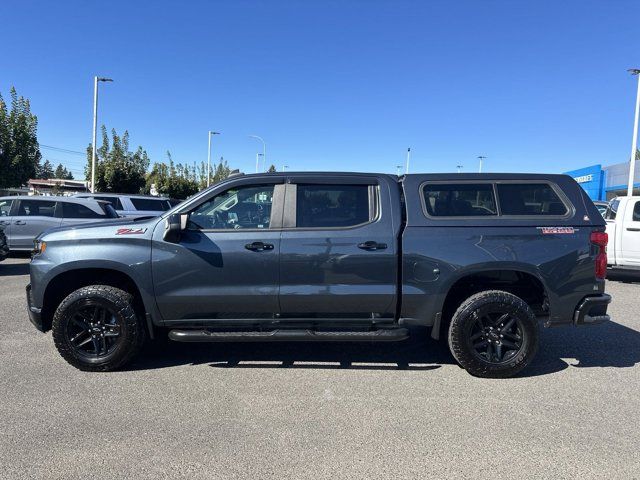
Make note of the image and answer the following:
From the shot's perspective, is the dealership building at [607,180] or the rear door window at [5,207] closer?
the rear door window at [5,207]

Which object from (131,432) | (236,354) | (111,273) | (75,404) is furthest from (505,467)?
(111,273)

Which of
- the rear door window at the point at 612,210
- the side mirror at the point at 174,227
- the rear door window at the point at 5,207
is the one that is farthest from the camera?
the rear door window at the point at 5,207

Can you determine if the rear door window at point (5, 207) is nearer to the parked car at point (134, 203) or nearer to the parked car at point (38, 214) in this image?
the parked car at point (38, 214)

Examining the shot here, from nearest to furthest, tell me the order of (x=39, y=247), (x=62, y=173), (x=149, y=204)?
(x=39, y=247), (x=149, y=204), (x=62, y=173)

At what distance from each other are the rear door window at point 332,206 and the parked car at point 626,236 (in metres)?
7.62

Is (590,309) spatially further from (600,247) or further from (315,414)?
(315,414)

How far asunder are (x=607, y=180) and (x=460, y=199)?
39404 millimetres

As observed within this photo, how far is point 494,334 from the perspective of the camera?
169 inches

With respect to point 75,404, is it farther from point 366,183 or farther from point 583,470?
point 583,470

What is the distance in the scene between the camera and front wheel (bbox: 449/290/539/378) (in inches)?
167

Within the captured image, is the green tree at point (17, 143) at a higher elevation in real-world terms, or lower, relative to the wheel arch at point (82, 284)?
higher

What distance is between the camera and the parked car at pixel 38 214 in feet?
36.4

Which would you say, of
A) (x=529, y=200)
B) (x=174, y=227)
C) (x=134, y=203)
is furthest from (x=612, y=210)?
(x=134, y=203)

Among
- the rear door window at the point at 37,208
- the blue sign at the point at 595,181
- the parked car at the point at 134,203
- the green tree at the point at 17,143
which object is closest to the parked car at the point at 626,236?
the parked car at the point at 134,203
